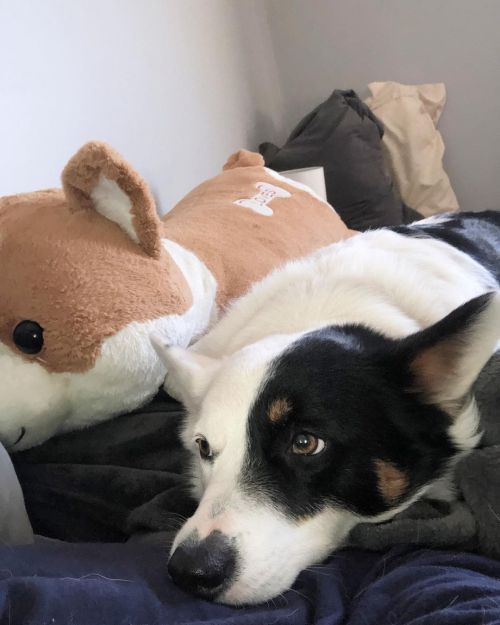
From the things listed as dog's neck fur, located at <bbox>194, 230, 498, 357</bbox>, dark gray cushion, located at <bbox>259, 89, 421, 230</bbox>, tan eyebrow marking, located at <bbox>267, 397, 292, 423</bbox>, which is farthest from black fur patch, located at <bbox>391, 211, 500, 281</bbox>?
dark gray cushion, located at <bbox>259, 89, 421, 230</bbox>

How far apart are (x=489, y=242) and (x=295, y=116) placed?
2.36 metres

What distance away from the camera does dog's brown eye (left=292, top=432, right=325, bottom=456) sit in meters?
0.91

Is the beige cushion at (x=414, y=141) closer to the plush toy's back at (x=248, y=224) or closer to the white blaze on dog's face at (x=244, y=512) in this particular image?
the plush toy's back at (x=248, y=224)

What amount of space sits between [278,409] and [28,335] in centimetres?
47

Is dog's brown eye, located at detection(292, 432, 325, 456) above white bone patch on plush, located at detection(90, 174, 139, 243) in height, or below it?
below

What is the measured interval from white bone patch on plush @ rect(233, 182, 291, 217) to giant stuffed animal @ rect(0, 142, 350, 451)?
493 mm

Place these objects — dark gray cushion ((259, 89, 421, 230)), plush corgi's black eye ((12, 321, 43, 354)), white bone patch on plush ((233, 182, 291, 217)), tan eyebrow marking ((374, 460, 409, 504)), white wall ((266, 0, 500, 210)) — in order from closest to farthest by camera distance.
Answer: tan eyebrow marking ((374, 460, 409, 504)), plush corgi's black eye ((12, 321, 43, 354)), white bone patch on plush ((233, 182, 291, 217)), dark gray cushion ((259, 89, 421, 230)), white wall ((266, 0, 500, 210))

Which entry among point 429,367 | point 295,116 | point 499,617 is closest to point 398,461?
point 429,367

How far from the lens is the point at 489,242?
1.76 m

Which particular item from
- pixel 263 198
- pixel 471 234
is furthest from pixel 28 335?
pixel 471 234

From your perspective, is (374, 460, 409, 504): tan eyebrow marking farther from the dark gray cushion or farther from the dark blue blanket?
the dark gray cushion

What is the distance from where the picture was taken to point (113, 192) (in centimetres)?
118

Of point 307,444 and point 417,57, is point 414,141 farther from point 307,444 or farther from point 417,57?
point 307,444

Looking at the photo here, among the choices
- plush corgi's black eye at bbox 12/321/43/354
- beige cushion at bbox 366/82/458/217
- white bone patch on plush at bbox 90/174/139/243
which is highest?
white bone patch on plush at bbox 90/174/139/243
